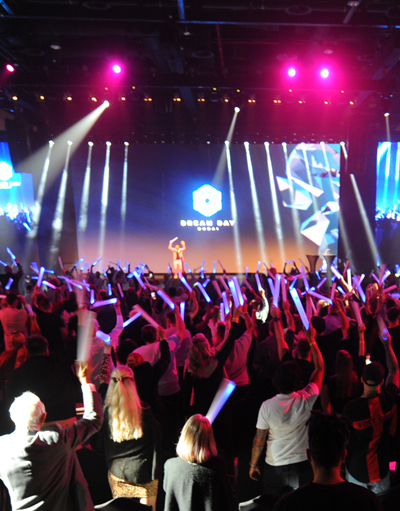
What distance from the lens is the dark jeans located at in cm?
286

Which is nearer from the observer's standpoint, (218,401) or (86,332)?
(218,401)

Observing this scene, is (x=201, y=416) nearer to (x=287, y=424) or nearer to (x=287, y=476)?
(x=287, y=424)

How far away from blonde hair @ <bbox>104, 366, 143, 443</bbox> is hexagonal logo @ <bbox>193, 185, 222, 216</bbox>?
43.4 ft

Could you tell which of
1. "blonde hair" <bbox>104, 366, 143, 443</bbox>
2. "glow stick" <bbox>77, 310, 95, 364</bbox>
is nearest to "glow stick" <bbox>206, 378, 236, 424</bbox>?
"blonde hair" <bbox>104, 366, 143, 443</bbox>

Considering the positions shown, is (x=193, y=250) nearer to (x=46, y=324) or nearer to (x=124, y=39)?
(x=124, y=39)

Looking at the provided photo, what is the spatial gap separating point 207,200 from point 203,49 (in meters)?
7.75

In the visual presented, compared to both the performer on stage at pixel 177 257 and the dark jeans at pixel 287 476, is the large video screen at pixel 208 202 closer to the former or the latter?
the performer on stage at pixel 177 257

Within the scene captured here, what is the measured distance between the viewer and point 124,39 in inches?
358

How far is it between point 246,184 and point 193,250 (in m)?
2.86

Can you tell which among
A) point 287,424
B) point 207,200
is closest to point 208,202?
point 207,200

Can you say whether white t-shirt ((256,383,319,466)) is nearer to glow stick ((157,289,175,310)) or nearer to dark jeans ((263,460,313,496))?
Answer: dark jeans ((263,460,313,496))

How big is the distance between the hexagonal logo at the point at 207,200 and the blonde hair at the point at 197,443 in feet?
45.5

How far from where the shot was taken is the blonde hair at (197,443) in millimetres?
2123

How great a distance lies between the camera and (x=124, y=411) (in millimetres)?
2781
